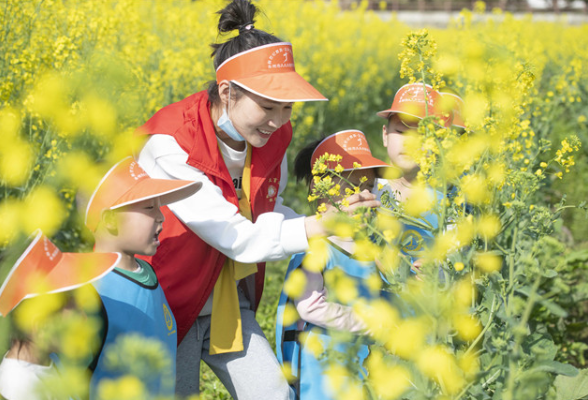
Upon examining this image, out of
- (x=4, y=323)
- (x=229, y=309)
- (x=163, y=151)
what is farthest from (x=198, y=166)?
(x=4, y=323)

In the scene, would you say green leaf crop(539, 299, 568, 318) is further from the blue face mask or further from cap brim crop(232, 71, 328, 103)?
the blue face mask

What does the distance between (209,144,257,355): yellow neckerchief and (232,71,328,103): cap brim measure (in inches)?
11.2

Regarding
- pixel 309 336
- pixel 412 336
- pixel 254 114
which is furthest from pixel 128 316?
pixel 412 336

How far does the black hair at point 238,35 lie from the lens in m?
2.09

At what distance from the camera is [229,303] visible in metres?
2.14

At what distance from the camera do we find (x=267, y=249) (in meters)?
1.88

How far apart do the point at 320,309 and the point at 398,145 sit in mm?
910

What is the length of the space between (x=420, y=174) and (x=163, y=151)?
2.99 ft

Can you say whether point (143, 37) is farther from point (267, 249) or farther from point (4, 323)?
point (4, 323)

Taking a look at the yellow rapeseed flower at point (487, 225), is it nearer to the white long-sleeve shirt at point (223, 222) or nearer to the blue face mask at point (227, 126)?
the white long-sleeve shirt at point (223, 222)

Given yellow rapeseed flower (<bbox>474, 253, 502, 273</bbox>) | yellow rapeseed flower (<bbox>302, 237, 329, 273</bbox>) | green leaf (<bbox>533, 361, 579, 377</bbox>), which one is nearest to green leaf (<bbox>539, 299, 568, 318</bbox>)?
green leaf (<bbox>533, 361, 579, 377</bbox>)

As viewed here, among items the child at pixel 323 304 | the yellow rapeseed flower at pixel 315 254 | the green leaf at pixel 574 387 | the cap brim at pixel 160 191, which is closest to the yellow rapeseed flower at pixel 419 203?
the yellow rapeseed flower at pixel 315 254

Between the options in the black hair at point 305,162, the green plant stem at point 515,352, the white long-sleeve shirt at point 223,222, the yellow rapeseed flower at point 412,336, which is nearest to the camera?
the green plant stem at point 515,352

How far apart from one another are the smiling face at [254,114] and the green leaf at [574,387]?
1129 millimetres
